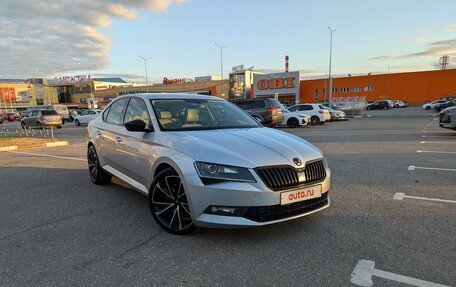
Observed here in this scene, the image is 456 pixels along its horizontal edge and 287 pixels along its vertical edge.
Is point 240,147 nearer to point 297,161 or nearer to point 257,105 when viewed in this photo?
point 297,161

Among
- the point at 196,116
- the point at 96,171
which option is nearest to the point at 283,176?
the point at 196,116

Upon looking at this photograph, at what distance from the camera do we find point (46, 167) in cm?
811

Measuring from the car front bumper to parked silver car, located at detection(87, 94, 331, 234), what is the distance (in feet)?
0.03

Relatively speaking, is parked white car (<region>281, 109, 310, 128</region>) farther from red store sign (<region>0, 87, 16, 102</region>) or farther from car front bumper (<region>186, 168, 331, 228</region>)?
red store sign (<region>0, 87, 16, 102</region>)

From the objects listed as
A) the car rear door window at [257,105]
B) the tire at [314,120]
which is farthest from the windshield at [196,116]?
the tire at [314,120]

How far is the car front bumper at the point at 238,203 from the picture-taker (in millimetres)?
3162

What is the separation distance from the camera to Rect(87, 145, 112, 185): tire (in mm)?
5996

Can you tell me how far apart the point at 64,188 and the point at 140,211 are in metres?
2.30

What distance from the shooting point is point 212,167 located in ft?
10.8

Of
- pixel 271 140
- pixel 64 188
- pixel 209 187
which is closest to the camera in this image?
pixel 209 187

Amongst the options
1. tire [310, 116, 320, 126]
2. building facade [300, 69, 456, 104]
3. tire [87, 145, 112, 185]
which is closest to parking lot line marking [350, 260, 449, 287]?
tire [87, 145, 112, 185]

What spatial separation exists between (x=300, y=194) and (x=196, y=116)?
6.48ft

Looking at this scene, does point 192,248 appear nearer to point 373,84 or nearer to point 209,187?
point 209,187

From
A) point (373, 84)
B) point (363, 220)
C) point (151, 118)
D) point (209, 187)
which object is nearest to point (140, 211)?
point (151, 118)
